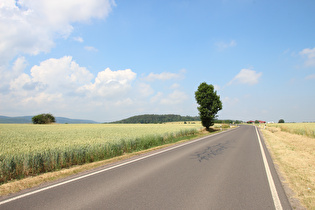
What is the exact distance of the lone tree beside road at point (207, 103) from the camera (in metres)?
34.4

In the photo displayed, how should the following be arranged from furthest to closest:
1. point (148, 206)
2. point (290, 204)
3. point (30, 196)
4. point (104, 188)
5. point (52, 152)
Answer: point (52, 152)
point (104, 188)
point (30, 196)
point (290, 204)
point (148, 206)

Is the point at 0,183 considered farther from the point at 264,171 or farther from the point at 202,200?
the point at 264,171

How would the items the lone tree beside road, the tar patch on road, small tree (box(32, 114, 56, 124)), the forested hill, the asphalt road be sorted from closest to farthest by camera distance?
the asphalt road, the tar patch on road, the lone tree beside road, small tree (box(32, 114, 56, 124)), the forested hill

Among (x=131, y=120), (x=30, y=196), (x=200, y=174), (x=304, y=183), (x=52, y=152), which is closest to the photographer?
(x=30, y=196)

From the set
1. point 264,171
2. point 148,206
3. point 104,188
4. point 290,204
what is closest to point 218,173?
point 264,171

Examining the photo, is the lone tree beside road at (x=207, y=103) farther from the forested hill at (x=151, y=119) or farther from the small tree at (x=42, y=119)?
the forested hill at (x=151, y=119)

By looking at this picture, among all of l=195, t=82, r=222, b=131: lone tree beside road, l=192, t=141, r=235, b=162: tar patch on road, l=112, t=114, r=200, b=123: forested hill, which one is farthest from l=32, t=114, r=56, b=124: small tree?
l=192, t=141, r=235, b=162: tar patch on road

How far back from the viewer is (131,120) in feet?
465

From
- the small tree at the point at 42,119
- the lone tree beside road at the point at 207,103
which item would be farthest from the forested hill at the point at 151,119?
the lone tree beside road at the point at 207,103

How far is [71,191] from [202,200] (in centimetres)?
350

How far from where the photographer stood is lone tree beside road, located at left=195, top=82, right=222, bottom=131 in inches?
1355

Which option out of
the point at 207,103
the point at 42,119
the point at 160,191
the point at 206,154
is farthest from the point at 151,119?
the point at 160,191

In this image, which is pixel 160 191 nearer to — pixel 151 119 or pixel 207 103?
pixel 207 103

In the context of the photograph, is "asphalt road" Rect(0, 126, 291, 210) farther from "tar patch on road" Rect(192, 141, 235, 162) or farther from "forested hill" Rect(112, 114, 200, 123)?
"forested hill" Rect(112, 114, 200, 123)
